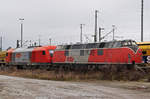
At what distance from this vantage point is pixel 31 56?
122 feet

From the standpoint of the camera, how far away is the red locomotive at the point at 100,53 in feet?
79.0

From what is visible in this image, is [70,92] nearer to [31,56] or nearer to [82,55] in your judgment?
[82,55]

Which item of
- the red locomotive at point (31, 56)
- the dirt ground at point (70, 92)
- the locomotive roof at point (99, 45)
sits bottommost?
the dirt ground at point (70, 92)

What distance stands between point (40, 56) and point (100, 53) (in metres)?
11.7

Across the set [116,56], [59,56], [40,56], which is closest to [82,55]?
[59,56]

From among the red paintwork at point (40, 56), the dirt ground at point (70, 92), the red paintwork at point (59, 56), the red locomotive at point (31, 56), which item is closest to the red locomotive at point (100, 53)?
the red paintwork at point (59, 56)

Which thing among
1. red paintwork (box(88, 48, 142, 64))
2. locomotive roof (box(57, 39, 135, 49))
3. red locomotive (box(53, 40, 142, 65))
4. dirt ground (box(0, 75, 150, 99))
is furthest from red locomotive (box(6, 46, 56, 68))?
dirt ground (box(0, 75, 150, 99))

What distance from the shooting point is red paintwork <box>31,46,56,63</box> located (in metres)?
34.3

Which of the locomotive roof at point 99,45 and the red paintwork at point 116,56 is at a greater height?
the locomotive roof at point 99,45

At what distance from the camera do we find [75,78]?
820 inches

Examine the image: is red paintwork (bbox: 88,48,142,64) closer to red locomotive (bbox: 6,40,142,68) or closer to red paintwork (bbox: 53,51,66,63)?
red locomotive (bbox: 6,40,142,68)

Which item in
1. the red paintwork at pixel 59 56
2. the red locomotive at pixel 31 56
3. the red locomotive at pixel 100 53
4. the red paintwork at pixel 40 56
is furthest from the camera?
the red locomotive at pixel 31 56

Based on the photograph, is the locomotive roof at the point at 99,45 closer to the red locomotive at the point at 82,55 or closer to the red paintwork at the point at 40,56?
the red locomotive at the point at 82,55

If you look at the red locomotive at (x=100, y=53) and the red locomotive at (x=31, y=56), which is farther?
the red locomotive at (x=31, y=56)
